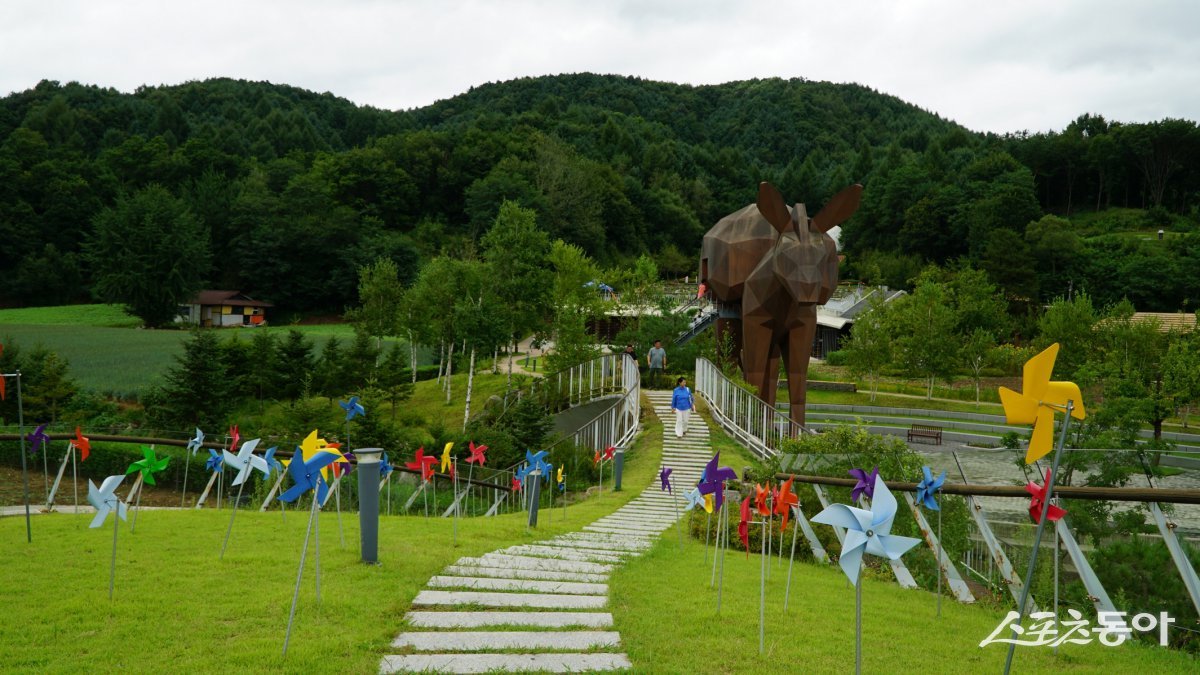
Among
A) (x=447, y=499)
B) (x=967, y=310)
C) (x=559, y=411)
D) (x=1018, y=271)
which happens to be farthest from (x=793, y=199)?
(x=447, y=499)

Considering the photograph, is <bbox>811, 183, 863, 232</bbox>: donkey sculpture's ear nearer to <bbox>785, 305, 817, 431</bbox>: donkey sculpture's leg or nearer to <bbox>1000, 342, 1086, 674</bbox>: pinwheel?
<bbox>785, 305, 817, 431</bbox>: donkey sculpture's leg

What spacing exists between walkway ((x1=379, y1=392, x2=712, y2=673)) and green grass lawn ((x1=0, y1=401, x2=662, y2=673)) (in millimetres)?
230

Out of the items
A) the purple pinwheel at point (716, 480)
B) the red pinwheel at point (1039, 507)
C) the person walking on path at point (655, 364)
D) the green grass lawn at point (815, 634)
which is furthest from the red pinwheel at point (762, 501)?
the person walking on path at point (655, 364)

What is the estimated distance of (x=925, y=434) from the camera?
2789cm

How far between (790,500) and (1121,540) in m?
2.68

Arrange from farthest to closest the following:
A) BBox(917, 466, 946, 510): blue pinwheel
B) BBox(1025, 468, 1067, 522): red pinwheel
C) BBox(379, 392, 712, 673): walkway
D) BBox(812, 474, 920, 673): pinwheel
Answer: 1. BBox(917, 466, 946, 510): blue pinwheel
2. BBox(1025, 468, 1067, 522): red pinwheel
3. BBox(379, 392, 712, 673): walkway
4. BBox(812, 474, 920, 673): pinwheel

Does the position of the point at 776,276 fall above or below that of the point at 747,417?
above

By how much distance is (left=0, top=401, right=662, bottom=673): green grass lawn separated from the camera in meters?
4.93

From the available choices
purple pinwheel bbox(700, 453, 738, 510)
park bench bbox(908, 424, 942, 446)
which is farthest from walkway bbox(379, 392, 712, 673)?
park bench bbox(908, 424, 942, 446)

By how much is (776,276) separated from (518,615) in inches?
646

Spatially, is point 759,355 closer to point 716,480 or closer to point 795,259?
point 795,259

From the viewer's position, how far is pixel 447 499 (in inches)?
658

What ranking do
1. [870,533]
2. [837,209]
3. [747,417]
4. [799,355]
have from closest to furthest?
1. [870,533]
2. [837,209]
3. [747,417]
4. [799,355]

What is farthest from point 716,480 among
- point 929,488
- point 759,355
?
point 759,355
